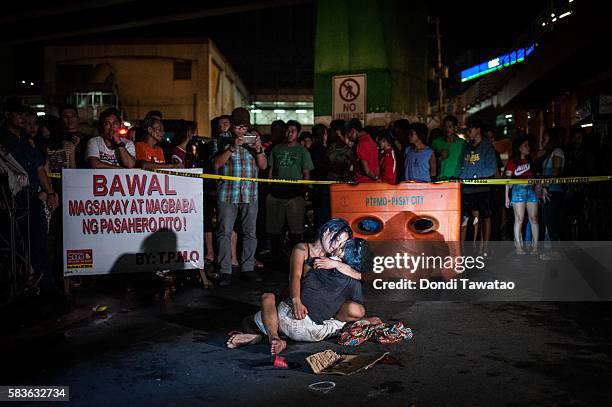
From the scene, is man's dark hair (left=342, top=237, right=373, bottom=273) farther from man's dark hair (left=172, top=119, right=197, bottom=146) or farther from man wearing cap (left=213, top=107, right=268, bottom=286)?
man's dark hair (left=172, top=119, right=197, bottom=146)

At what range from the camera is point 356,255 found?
5.64 meters

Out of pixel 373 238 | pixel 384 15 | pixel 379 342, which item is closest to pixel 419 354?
pixel 379 342

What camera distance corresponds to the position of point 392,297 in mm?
7625

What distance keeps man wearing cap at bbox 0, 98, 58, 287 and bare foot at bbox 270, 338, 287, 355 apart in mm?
3465

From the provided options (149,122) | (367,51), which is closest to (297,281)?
(149,122)

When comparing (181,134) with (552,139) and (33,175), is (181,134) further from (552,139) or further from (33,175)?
(552,139)

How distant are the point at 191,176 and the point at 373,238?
249 centimetres

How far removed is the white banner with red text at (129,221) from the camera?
24.8 feet

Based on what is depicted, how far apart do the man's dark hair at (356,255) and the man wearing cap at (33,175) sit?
11.8 ft

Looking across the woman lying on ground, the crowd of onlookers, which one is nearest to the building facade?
the crowd of onlookers

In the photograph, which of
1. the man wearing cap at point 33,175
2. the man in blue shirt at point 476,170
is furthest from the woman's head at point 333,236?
the man in blue shirt at point 476,170

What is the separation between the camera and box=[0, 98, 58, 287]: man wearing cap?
7.02 metres

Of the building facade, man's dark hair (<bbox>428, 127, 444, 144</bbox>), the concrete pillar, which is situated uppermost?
the building facade

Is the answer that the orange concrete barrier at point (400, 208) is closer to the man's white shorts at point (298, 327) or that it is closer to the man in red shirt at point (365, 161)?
the man in red shirt at point (365, 161)
